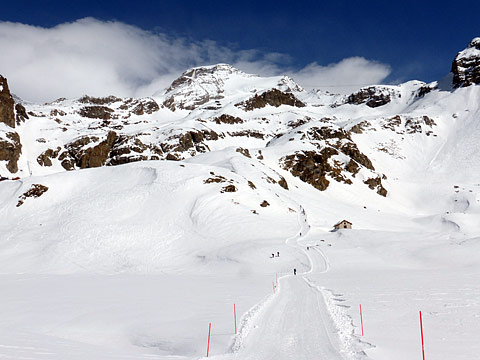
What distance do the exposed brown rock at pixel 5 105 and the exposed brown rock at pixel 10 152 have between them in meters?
18.0

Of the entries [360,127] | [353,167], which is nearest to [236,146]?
[353,167]

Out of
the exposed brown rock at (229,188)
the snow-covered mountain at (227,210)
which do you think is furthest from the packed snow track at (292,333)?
the exposed brown rock at (229,188)

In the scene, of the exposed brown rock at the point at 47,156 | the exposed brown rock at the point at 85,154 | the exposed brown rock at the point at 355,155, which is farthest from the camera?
the exposed brown rock at the point at 85,154

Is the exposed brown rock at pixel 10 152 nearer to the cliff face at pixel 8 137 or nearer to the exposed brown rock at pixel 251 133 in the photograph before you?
the cliff face at pixel 8 137

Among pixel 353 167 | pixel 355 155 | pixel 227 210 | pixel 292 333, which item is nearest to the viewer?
pixel 292 333

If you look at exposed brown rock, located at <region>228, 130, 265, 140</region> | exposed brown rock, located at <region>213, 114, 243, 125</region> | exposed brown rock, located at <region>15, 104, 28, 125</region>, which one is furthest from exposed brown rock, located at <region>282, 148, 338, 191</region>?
exposed brown rock, located at <region>15, 104, 28, 125</region>

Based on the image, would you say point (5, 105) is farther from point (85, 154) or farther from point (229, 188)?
point (229, 188)

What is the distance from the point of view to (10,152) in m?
112

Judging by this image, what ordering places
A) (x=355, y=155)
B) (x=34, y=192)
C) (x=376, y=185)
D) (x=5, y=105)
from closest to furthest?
(x=34, y=192) < (x=376, y=185) < (x=355, y=155) < (x=5, y=105)

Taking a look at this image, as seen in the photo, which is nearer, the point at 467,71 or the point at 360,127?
the point at 360,127

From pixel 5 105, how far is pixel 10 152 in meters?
30.8

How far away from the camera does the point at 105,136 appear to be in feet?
448

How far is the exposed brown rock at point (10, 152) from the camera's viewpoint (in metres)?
110

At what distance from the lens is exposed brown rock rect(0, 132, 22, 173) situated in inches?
4326
